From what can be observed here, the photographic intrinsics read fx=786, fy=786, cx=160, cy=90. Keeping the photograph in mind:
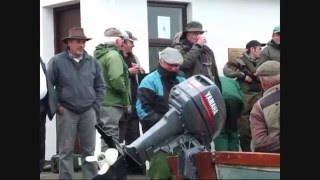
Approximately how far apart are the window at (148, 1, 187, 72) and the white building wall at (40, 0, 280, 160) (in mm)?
178

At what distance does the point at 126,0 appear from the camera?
10.9 metres

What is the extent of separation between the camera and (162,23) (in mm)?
11633

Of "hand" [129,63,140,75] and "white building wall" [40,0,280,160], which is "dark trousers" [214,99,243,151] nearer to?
"hand" [129,63,140,75]

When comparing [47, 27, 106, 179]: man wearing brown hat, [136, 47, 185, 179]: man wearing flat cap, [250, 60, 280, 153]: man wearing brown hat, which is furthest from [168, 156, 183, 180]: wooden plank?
[47, 27, 106, 179]: man wearing brown hat

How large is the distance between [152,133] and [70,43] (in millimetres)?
3746

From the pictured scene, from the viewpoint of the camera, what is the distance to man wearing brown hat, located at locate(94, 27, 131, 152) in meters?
8.93

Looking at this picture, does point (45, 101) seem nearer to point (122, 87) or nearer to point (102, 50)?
point (122, 87)

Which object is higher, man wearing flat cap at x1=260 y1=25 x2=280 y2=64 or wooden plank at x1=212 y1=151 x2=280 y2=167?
man wearing flat cap at x1=260 y1=25 x2=280 y2=64

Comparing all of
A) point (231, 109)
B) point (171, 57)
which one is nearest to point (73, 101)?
point (171, 57)

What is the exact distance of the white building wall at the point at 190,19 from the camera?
34.9 ft

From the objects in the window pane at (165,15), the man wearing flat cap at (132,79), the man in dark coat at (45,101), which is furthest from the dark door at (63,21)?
the man in dark coat at (45,101)

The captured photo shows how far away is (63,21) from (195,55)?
309cm
